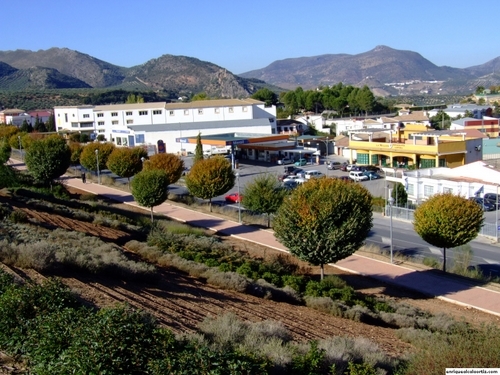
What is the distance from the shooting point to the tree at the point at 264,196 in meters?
28.2

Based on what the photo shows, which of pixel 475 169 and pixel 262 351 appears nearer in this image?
pixel 262 351

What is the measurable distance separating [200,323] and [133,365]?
3.47 m

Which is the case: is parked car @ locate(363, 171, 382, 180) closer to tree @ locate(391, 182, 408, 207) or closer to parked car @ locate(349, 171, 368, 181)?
parked car @ locate(349, 171, 368, 181)

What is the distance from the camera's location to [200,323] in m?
10.1

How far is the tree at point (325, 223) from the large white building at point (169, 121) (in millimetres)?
46616

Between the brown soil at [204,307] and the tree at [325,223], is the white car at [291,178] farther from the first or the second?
the brown soil at [204,307]

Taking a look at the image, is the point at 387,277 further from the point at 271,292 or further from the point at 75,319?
the point at 75,319

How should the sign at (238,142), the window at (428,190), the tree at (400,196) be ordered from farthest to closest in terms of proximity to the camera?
the sign at (238,142) < the window at (428,190) < the tree at (400,196)

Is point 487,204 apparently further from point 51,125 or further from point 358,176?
point 51,125

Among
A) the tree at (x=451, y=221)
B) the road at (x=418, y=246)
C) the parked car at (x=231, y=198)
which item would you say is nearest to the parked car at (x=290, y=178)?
the parked car at (x=231, y=198)

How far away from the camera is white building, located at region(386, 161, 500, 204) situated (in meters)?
33.1

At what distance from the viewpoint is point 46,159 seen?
35.9m

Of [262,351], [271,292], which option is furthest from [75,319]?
[271,292]

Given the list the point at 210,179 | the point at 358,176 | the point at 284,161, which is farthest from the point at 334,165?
the point at 210,179
